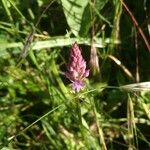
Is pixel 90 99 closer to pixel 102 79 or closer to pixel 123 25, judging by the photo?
pixel 102 79

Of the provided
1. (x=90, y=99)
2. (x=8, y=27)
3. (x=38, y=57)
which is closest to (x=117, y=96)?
(x=90, y=99)

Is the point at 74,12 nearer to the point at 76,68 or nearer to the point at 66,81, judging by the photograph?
the point at 66,81

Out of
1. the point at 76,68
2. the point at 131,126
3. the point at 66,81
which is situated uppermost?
the point at 76,68

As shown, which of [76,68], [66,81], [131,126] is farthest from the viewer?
[66,81]

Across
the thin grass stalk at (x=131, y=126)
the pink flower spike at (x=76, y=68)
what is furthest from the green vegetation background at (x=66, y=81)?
the pink flower spike at (x=76, y=68)

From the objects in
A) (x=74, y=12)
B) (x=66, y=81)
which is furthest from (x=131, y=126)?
(x=74, y=12)

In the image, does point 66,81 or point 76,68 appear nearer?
point 76,68

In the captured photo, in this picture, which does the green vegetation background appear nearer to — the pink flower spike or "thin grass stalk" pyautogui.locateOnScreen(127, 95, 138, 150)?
"thin grass stalk" pyautogui.locateOnScreen(127, 95, 138, 150)

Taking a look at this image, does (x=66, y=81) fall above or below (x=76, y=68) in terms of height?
below
